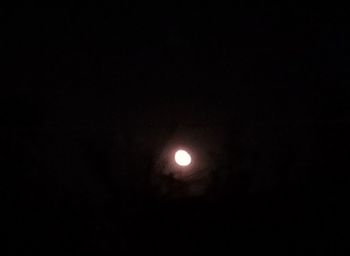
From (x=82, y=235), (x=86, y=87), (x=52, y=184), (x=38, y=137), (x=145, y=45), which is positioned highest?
(x=145, y=45)

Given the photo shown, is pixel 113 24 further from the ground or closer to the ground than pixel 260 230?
further from the ground

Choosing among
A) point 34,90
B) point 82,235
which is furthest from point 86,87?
point 82,235

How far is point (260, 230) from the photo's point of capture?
2.74 m

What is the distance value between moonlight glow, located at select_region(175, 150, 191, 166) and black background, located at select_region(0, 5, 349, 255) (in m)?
0.16

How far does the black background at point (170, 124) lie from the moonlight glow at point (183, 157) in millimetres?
158

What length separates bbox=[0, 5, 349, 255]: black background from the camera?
8.86 feet

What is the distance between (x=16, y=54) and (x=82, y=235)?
159 cm

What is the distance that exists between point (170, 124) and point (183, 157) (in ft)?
0.93

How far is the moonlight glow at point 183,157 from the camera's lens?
2.71m

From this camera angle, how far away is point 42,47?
282cm

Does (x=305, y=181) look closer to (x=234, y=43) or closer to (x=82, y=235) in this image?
(x=234, y=43)

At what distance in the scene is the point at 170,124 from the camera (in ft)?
8.94

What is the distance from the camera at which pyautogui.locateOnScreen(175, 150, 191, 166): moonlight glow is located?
2705mm

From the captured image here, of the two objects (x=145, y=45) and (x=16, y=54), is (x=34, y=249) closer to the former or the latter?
(x=16, y=54)
